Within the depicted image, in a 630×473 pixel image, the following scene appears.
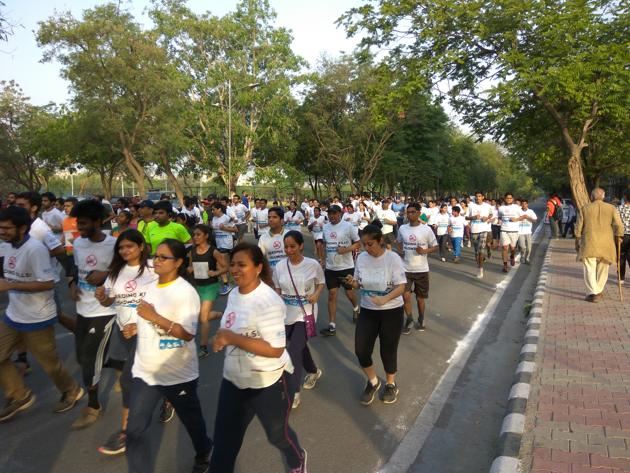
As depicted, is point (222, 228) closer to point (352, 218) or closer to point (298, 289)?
point (352, 218)


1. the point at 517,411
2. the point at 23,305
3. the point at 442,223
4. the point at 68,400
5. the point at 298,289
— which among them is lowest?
the point at 68,400

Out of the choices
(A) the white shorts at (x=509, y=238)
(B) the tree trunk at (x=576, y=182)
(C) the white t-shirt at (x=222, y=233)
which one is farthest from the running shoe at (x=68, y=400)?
(B) the tree trunk at (x=576, y=182)

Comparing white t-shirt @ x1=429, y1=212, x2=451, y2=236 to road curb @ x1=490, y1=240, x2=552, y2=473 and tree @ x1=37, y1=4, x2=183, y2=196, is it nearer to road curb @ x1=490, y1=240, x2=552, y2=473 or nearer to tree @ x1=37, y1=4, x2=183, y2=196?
road curb @ x1=490, y1=240, x2=552, y2=473

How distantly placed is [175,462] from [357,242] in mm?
4411

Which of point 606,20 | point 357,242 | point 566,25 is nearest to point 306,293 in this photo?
point 357,242

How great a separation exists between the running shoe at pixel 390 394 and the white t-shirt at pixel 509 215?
8574mm

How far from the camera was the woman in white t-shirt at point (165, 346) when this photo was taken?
3160mm

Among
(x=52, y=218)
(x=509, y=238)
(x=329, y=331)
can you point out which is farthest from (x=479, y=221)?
(x=52, y=218)

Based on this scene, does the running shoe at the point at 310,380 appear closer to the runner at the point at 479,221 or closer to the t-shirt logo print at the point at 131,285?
the t-shirt logo print at the point at 131,285

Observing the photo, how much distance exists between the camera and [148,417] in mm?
3150

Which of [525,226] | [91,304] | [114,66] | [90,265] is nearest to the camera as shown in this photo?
[91,304]

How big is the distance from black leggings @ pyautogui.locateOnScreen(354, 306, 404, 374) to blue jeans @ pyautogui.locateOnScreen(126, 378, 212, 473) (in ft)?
5.66

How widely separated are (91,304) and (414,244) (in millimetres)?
4426

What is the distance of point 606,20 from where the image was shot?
13.5 m
